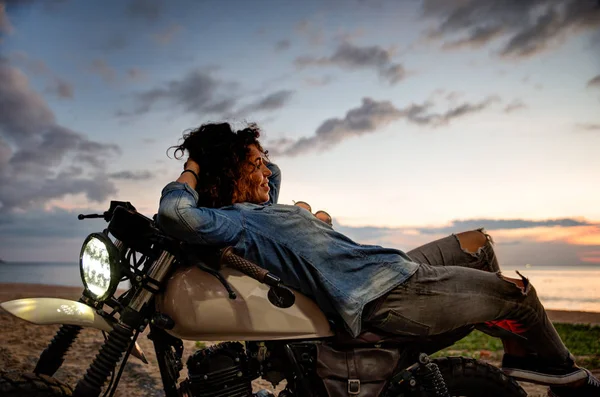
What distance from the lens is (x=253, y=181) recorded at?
2809mm

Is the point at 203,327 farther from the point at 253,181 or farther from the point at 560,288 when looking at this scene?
the point at 560,288

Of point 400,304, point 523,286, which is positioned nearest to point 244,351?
point 400,304

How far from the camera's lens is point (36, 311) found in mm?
2186

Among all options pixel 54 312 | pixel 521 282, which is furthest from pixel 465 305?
pixel 54 312

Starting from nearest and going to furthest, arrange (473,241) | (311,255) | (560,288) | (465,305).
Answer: (311,255)
(465,305)
(473,241)
(560,288)

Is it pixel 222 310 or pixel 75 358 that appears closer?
pixel 222 310

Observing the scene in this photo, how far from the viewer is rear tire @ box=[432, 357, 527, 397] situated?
9.09 feet

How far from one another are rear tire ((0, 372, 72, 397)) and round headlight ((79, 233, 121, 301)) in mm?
389

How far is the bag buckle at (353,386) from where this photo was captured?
243cm

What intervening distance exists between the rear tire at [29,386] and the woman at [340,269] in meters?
0.80

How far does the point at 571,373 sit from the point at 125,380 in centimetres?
386

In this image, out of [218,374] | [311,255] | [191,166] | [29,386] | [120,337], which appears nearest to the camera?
[29,386]

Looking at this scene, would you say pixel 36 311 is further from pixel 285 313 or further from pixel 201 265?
pixel 285 313

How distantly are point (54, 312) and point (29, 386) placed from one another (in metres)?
0.30
